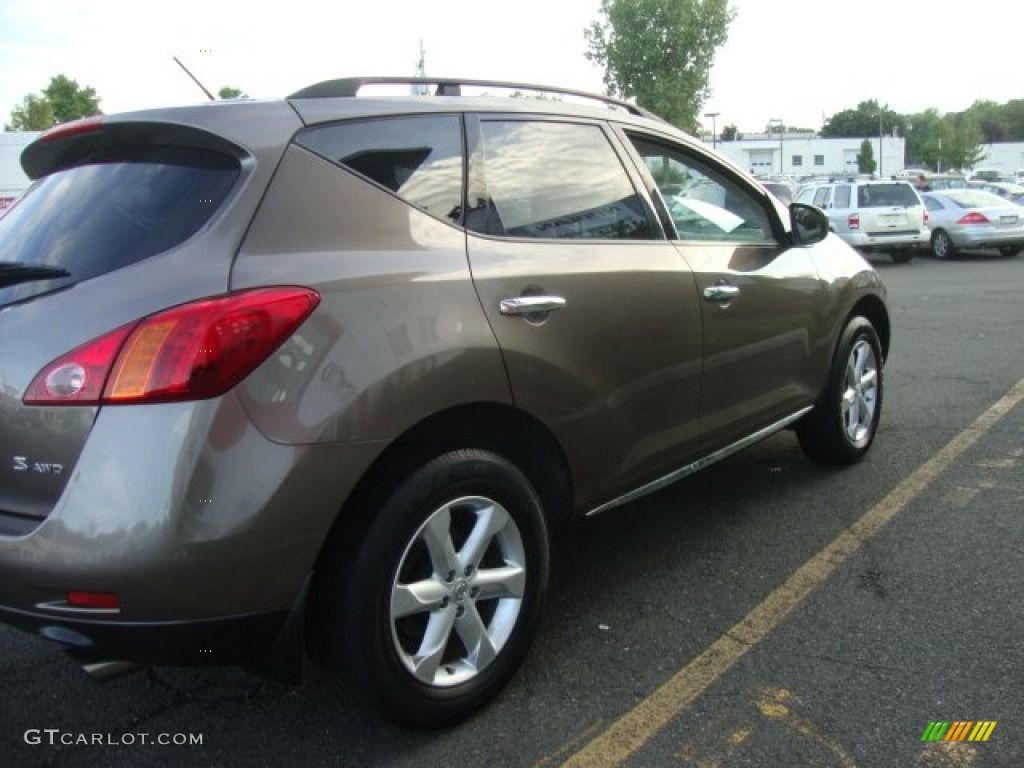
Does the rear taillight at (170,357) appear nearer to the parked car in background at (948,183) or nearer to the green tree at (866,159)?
the parked car in background at (948,183)

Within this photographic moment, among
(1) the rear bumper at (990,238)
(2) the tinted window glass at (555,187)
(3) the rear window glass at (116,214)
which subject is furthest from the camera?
(1) the rear bumper at (990,238)

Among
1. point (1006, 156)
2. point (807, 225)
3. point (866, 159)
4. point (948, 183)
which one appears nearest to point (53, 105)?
point (948, 183)

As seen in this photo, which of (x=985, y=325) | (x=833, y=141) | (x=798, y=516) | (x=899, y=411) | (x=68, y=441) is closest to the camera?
(x=68, y=441)

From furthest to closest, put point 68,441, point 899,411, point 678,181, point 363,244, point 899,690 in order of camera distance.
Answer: point 899,411, point 678,181, point 899,690, point 363,244, point 68,441

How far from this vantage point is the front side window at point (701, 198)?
11.4 feet

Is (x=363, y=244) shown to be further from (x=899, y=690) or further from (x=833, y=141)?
(x=833, y=141)

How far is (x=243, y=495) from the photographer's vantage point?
1.98 m

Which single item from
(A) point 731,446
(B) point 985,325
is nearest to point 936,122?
(B) point 985,325

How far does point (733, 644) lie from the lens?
2.93 metres

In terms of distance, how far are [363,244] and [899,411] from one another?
463cm

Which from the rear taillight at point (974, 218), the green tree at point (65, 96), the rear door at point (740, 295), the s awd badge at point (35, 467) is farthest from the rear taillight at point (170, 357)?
the green tree at point (65, 96)

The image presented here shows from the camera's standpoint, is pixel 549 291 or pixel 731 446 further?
pixel 731 446

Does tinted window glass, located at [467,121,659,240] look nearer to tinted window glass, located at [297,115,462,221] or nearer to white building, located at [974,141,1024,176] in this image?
tinted window glass, located at [297,115,462,221]

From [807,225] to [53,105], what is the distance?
65901 mm
